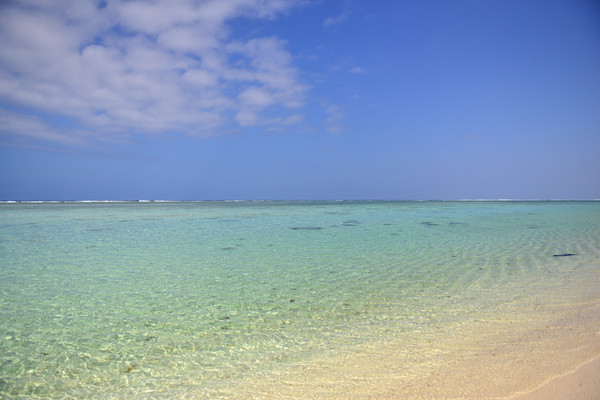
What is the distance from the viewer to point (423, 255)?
32.2ft

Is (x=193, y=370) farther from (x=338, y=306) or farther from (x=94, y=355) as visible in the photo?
(x=338, y=306)

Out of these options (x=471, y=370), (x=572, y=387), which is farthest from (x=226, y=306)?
(x=572, y=387)

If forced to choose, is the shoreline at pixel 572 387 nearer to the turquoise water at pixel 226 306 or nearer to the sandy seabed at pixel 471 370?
the sandy seabed at pixel 471 370

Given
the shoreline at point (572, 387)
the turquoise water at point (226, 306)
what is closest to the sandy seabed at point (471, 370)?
the shoreline at point (572, 387)

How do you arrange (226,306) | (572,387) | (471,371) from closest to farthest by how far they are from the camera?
(572,387) < (471,371) < (226,306)

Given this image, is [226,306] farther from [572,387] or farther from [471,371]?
[572,387]

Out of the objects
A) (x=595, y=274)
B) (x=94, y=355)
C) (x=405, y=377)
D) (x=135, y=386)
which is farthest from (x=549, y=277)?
(x=94, y=355)

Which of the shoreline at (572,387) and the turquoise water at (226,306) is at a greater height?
the shoreline at (572,387)

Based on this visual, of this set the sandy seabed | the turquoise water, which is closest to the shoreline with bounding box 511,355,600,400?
the sandy seabed

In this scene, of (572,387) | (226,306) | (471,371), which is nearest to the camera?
(572,387)

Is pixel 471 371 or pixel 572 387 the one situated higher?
pixel 572 387

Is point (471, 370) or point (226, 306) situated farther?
point (226, 306)

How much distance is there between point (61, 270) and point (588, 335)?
10380mm

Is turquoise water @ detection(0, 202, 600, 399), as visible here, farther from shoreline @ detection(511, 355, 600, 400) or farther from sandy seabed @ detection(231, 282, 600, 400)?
shoreline @ detection(511, 355, 600, 400)
